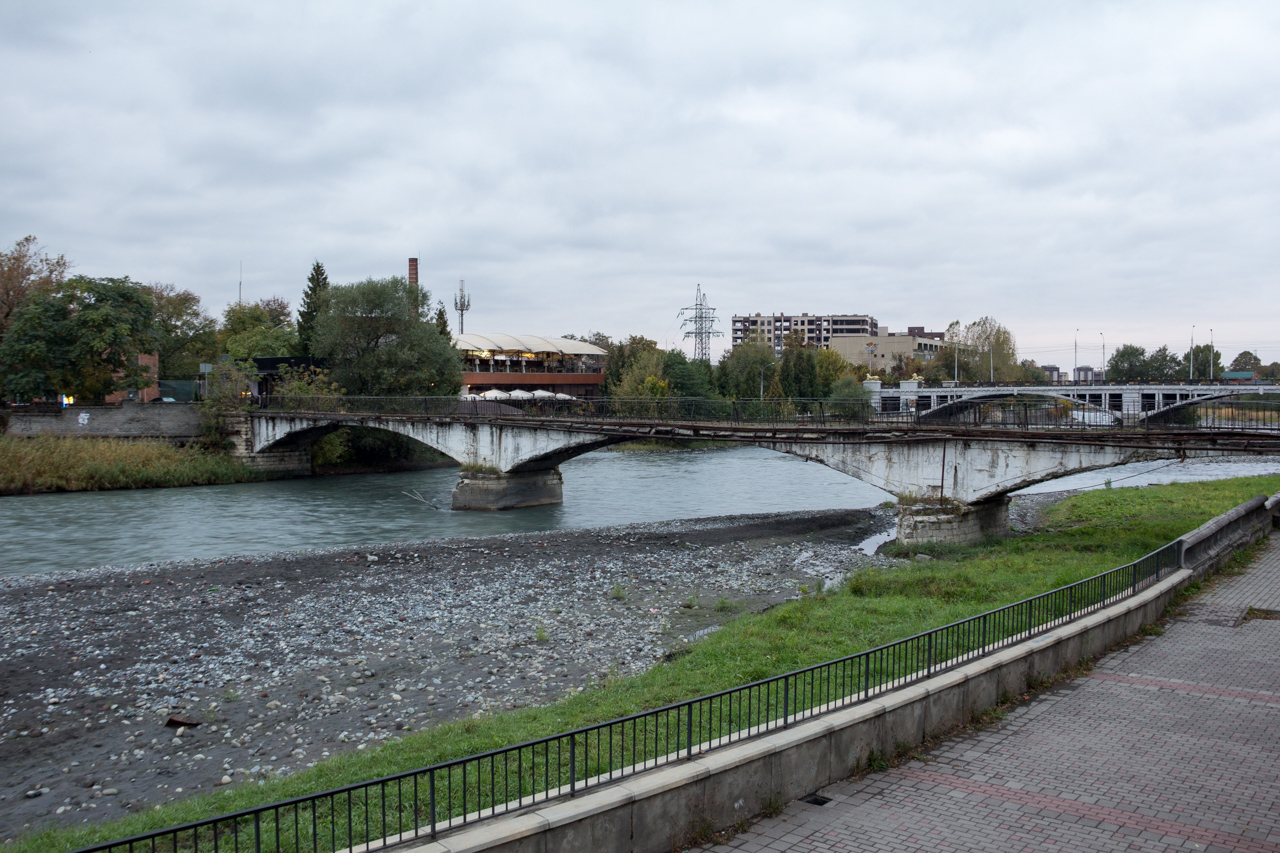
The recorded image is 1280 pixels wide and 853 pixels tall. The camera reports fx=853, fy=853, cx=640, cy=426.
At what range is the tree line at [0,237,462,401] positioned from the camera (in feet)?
170

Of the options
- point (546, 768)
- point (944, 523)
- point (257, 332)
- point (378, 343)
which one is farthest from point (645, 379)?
point (546, 768)

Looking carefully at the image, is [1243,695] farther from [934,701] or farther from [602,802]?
[602,802]

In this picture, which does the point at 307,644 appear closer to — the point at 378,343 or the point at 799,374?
the point at 378,343

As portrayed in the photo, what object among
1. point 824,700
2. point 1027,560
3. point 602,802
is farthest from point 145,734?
point 1027,560

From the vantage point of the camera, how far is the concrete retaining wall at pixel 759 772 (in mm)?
6547

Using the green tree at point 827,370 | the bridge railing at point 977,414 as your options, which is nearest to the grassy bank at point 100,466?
the bridge railing at point 977,414

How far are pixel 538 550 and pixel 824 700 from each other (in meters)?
18.8

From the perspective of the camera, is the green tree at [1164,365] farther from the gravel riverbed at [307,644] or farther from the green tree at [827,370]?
the gravel riverbed at [307,644]

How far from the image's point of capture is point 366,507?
135 feet

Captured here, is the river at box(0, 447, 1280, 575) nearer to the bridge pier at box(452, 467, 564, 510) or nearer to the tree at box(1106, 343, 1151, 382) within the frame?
the bridge pier at box(452, 467, 564, 510)

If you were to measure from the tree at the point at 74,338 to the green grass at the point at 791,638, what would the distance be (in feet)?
164

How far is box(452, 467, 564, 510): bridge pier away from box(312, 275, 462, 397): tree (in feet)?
67.0

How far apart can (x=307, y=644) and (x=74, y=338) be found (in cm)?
4702

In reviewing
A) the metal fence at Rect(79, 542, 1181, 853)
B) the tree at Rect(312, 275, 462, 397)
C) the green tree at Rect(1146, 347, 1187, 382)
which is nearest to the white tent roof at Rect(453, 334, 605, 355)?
the tree at Rect(312, 275, 462, 397)
